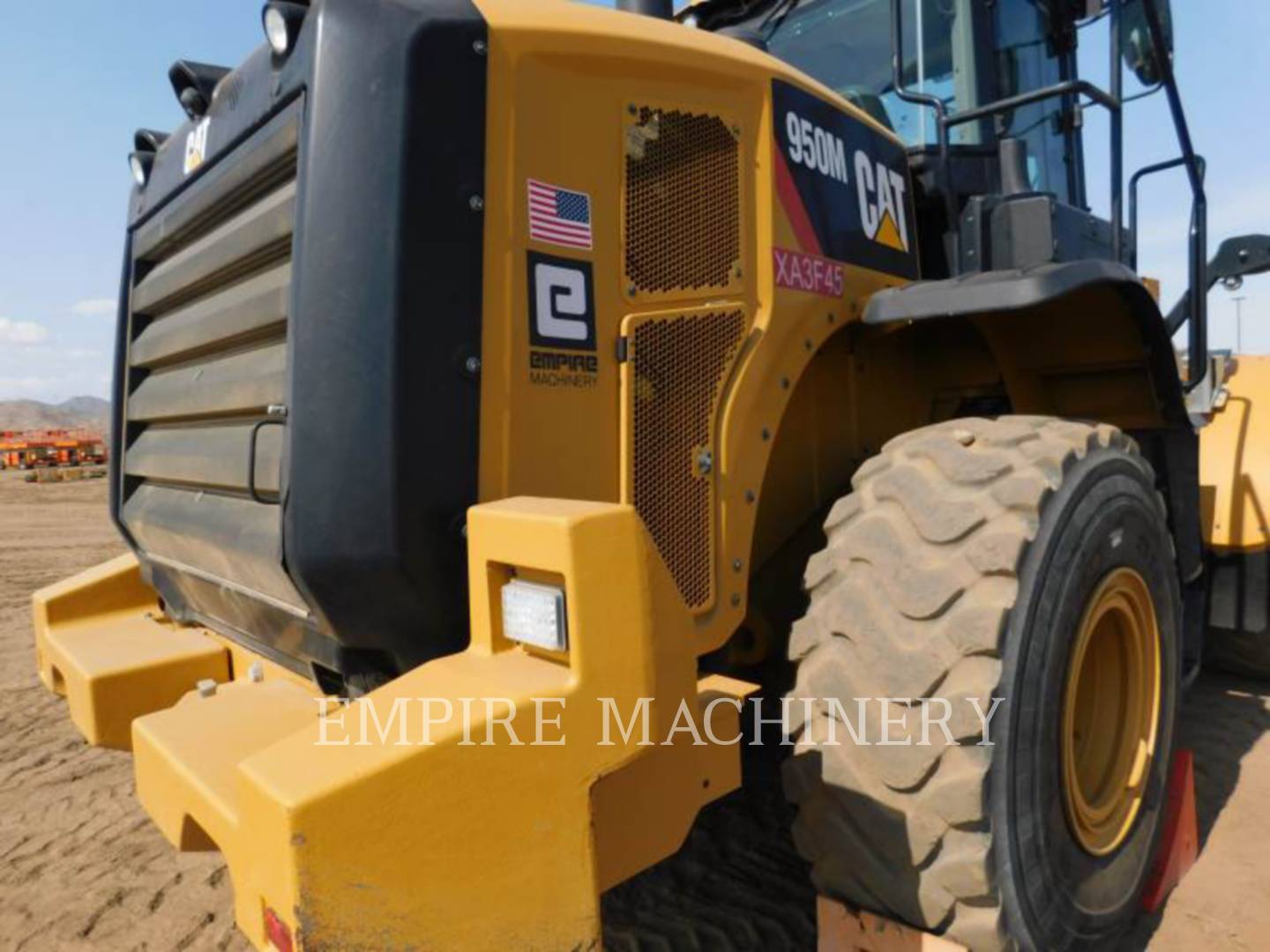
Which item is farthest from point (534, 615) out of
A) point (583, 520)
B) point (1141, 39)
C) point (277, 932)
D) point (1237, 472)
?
point (1237, 472)

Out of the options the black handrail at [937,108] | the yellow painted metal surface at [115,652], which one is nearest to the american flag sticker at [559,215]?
the black handrail at [937,108]

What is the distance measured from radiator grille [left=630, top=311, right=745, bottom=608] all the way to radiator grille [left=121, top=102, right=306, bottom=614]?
2.35 ft

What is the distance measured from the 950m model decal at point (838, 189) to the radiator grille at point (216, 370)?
43.6 inches

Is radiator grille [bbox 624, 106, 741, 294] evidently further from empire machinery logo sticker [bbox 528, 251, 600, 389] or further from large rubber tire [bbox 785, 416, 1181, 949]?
large rubber tire [bbox 785, 416, 1181, 949]

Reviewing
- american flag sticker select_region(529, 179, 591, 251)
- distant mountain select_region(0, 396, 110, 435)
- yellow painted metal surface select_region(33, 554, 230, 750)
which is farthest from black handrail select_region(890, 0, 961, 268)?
distant mountain select_region(0, 396, 110, 435)

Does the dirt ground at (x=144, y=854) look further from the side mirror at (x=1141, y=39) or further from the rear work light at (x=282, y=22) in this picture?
the side mirror at (x=1141, y=39)

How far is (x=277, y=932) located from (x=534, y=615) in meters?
0.59

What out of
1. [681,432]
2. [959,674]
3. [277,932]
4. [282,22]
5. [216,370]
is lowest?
[277,932]

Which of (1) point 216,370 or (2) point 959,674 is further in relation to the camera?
(1) point 216,370

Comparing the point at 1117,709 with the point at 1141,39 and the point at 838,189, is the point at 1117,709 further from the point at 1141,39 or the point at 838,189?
the point at 1141,39

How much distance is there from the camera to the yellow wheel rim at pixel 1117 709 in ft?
7.73

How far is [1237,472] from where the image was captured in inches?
143

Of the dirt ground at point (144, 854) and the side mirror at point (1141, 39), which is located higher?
the side mirror at point (1141, 39)

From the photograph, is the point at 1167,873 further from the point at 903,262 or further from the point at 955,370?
the point at 903,262
